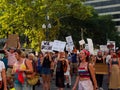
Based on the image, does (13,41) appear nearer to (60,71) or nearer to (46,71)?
(46,71)

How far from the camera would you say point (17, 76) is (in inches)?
386

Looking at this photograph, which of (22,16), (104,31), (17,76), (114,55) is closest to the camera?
(17,76)

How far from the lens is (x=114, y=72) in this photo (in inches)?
581

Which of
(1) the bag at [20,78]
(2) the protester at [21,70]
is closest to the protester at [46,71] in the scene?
(2) the protester at [21,70]

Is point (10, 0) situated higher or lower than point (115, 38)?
higher

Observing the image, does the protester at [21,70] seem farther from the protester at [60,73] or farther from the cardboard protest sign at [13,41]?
the cardboard protest sign at [13,41]

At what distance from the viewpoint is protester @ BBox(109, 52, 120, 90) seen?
1458cm

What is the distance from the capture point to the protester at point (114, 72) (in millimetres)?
14578

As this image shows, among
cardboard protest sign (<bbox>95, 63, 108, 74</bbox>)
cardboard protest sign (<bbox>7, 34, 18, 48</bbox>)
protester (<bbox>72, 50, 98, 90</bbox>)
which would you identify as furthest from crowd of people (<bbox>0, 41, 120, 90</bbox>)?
cardboard protest sign (<bbox>7, 34, 18, 48</bbox>)

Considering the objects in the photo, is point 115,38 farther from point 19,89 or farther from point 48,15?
point 19,89

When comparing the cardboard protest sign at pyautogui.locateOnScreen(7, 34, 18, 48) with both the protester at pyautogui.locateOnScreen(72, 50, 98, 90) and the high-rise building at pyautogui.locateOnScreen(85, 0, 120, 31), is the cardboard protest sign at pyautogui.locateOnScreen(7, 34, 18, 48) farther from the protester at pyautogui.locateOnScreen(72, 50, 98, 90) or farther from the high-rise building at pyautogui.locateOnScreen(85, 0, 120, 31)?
the high-rise building at pyautogui.locateOnScreen(85, 0, 120, 31)

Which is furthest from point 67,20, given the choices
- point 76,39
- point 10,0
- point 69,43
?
point 69,43

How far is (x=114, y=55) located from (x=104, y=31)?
6016 centimetres

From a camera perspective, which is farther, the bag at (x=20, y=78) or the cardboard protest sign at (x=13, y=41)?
the cardboard protest sign at (x=13, y=41)
